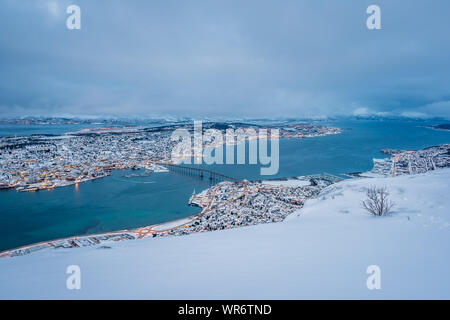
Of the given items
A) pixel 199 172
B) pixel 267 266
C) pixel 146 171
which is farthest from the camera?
pixel 199 172

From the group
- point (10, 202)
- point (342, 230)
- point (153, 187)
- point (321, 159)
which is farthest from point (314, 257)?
point (321, 159)

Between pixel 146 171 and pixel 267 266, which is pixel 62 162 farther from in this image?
pixel 267 266

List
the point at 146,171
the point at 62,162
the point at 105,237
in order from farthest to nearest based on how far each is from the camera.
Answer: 1. the point at 62,162
2. the point at 146,171
3. the point at 105,237

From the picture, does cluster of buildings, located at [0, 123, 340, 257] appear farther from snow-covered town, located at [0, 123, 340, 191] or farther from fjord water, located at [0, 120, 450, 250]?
fjord water, located at [0, 120, 450, 250]

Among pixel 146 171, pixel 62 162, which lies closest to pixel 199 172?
pixel 146 171

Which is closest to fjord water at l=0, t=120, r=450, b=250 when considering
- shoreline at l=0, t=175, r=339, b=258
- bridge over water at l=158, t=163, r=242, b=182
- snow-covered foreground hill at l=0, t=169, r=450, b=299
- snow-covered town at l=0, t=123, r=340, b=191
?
shoreline at l=0, t=175, r=339, b=258

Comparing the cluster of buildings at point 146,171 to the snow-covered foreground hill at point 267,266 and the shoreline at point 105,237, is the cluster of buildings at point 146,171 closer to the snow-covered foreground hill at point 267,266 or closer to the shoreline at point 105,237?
the shoreline at point 105,237

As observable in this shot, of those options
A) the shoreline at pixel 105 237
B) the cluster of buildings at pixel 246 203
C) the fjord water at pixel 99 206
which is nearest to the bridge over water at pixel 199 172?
the fjord water at pixel 99 206

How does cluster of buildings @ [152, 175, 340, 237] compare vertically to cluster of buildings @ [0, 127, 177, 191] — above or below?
below
